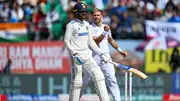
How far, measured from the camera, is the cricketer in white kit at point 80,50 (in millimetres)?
12969

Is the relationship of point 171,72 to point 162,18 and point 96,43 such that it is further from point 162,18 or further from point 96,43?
point 96,43

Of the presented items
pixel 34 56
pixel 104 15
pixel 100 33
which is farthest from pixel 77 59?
pixel 34 56

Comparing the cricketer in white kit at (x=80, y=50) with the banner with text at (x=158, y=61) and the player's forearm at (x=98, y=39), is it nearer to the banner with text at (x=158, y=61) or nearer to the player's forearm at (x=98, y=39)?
the player's forearm at (x=98, y=39)

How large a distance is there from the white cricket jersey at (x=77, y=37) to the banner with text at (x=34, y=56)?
337 inches

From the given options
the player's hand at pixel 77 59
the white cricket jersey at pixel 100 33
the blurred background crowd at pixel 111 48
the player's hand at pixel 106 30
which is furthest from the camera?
the blurred background crowd at pixel 111 48

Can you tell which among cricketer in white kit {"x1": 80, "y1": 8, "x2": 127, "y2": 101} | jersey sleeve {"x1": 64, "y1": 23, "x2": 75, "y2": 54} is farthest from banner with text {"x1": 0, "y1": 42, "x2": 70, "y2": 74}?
jersey sleeve {"x1": 64, "y1": 23, "x2": 75, "y2": 54}

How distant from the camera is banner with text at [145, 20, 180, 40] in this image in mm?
21062

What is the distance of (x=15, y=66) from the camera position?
21.8 m

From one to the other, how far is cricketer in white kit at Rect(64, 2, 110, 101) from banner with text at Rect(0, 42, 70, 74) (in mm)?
8357

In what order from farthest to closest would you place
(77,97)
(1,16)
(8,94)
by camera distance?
(1,16) → (8,94) → (77,97)

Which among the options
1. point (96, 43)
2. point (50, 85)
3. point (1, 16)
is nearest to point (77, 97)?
point (96, 43)

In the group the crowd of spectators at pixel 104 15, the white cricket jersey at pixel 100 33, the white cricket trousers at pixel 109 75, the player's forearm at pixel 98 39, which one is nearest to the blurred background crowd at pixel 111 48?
the crowd of spectators at pixel 104 15

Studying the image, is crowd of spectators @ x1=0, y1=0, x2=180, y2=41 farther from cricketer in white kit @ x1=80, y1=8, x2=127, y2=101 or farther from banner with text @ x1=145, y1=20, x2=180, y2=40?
cricketer in white kit @ x1=80, y1=8, x2=127, y2=101

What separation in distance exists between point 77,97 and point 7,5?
10.1m
